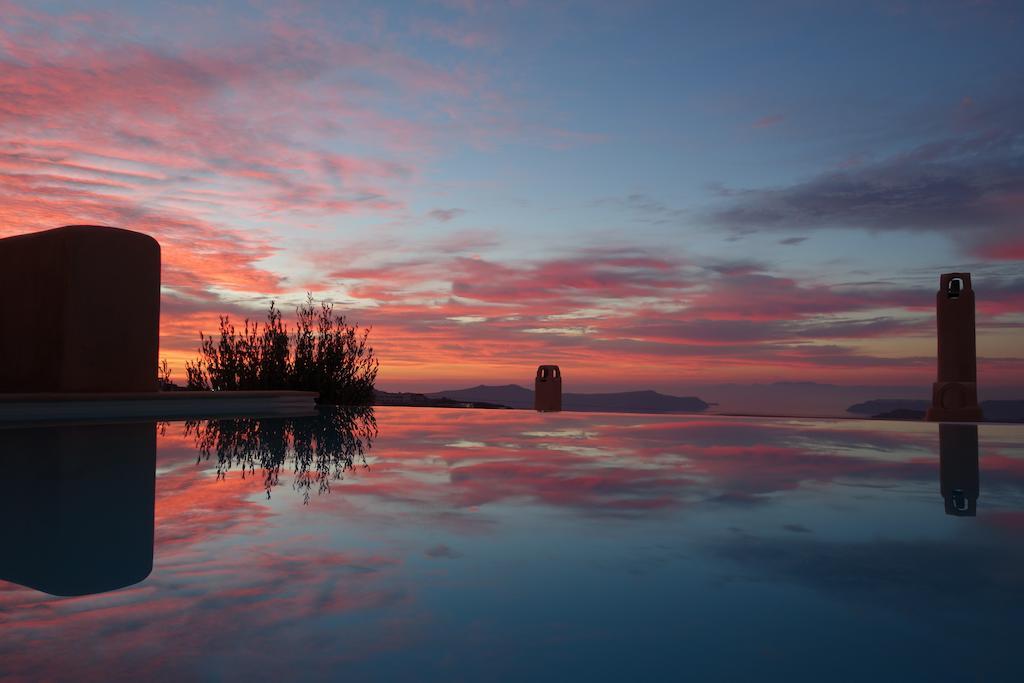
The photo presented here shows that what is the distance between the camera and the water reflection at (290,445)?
14.4 ft

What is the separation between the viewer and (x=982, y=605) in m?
1.93

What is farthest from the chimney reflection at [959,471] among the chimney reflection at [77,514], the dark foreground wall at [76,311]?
the dark foreground wall at [76,311]

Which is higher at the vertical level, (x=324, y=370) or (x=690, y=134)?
(x=690, y=134)

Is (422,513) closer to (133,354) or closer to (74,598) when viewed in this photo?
(74,598)

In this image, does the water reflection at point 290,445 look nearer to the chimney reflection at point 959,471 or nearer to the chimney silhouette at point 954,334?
the chimney reflection at point 959,471

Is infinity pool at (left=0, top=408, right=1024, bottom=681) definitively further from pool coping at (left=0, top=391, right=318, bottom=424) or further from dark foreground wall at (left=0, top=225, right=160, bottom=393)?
dark foreground wall at (left=0, top=225, right=160, bottom=393)

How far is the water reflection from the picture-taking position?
14.4 feet

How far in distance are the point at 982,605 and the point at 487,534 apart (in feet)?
5.45

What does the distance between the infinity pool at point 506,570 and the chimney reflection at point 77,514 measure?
0.02m

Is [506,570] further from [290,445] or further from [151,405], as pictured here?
[151,405]

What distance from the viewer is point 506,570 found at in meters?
2.25

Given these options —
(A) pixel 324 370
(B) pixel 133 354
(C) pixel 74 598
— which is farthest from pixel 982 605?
(A) pixel 324 370

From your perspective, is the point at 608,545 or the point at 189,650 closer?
the point at 189,650

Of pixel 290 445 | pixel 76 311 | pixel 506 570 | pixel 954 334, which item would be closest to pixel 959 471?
pixel 506 570
